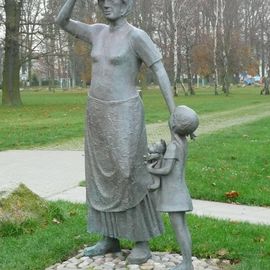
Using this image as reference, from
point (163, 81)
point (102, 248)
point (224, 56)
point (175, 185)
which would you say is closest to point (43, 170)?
point (102, 248)

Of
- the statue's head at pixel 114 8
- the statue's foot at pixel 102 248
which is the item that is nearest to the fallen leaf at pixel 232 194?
the statue's foot at pixel 102 248

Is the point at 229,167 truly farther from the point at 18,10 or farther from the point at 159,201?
the point at 18,10

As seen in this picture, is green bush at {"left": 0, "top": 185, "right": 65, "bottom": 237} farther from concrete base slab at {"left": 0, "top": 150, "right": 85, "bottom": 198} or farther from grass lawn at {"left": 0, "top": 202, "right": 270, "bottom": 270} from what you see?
concrete base slab at {"left": 0, "top": 150, "right": 85, "bottom": 198}

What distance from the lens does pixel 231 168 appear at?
986cm

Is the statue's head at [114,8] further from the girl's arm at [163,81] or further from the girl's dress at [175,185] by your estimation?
the girl's dress at [175,185]

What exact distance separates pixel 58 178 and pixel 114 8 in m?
5.34

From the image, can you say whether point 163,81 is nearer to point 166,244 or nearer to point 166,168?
point 166,168

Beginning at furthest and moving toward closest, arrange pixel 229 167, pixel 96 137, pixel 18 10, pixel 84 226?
pixel 18 10
pixel 229 167
pixel 84 226
pixel 96 137

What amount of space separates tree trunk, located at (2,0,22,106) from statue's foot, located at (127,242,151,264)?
2453 centimetres

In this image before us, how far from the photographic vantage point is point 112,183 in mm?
4738

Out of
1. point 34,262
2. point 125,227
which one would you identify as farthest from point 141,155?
point 34,262

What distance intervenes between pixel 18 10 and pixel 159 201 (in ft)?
86.0

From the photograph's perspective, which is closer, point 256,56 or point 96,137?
point 96,137

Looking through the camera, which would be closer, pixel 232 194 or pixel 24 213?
pixel 24 213
